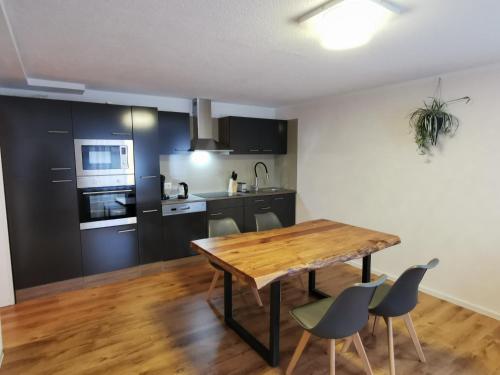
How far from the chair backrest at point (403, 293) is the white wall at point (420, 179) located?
1335 mm

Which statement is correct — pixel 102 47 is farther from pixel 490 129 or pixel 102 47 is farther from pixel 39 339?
pixel 490 129

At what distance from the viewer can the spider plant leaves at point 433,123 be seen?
2.99 m

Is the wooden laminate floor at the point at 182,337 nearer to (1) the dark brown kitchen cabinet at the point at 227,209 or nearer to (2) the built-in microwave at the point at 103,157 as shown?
(1) the dark brown kitchen cabinet at the point at 227,209

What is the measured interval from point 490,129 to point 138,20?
3.04 m

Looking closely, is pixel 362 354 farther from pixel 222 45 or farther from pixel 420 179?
pixel 222 45

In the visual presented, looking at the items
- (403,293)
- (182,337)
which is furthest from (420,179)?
(182,337)

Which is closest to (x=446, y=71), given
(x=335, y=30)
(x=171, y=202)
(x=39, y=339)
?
(x=335, y=30)

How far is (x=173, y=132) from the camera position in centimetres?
411

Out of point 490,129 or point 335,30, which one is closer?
point 335,30

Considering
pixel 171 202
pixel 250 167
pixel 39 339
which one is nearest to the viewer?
pixel 39 339

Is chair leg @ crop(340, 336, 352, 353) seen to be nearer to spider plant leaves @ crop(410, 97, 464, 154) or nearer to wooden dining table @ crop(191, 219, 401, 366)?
wooden dining table @ crop(191, 219, 401, 366)

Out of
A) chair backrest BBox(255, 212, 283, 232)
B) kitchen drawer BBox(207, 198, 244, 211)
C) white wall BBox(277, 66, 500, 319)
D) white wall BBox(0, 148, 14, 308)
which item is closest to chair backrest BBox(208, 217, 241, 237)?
chair backrest BBox(255, 212, 283, 232)

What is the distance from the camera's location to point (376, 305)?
2061mm

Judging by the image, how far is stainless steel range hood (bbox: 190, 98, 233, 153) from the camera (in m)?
4.32
